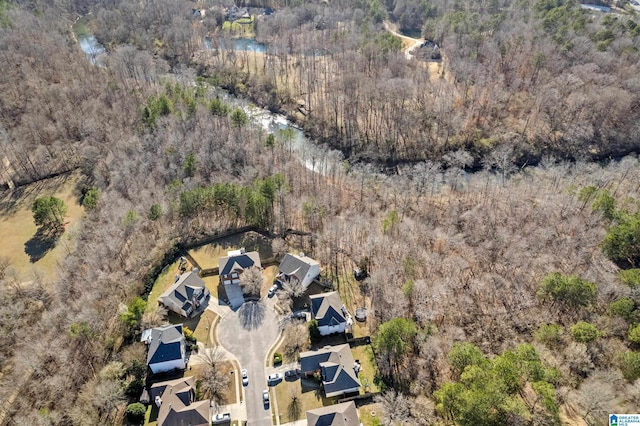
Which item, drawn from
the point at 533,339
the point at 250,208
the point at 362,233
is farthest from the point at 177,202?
the point at 533,339

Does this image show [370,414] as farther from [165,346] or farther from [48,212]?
[48,212]

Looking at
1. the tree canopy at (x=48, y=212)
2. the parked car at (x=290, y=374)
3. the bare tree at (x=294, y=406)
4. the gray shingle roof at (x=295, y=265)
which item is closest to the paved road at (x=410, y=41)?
the gray shingle roof at (x=295, y=265)

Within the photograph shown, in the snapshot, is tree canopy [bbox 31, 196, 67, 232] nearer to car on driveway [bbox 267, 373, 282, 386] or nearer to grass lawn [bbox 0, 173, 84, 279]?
grass lawn [bbox 0, 173, 84, 279]

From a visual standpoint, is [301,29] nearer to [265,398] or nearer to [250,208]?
[250,208]

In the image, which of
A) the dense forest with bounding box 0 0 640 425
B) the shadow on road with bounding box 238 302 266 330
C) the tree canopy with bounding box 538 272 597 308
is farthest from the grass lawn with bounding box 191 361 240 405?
the tree canopy with bounding box 538 272 597 308

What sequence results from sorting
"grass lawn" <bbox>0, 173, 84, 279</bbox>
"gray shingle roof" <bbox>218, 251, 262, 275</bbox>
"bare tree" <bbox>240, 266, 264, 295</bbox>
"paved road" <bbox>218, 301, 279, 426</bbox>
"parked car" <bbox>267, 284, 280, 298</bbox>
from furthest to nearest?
"grass lawn" <bbox>0, 173, 84, 279</bbox> → "gray shingle roof" <bbox>218, 251, 262, 275</bbox> → "parked car" <bbox>267, 284, 280, 298</bbox> → "bare tree" <bbox>240, 266, 264, 295</bbox> → "paved road" <bbox>218, 301, 279, 426</bbox>
